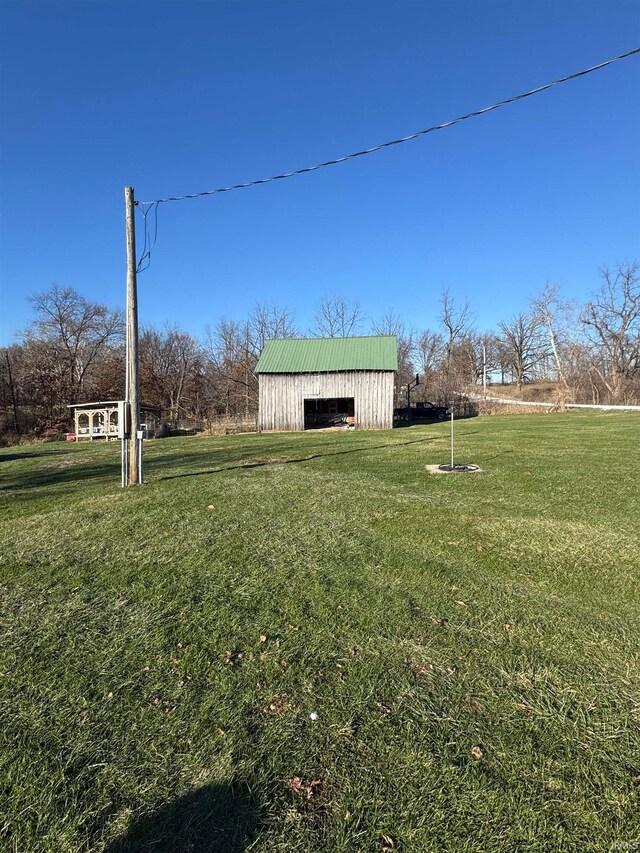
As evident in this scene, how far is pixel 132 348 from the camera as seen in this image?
7723 mm

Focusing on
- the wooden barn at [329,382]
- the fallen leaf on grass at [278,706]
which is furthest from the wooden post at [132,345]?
the wooden barn at [329,382]

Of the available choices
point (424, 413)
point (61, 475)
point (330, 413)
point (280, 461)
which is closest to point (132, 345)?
point (61, 475)

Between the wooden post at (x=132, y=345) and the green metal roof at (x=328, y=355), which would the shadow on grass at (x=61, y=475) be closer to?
the wooden post at (x=132, y=345)

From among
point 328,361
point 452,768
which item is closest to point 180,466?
point 452,768

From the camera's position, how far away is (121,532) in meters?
4.95

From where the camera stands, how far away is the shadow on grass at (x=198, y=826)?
1440mm

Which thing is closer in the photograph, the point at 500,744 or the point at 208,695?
the point at 500,744

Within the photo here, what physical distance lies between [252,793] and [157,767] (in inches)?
17.0

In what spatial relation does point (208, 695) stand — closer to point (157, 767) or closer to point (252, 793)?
point (157, 767)

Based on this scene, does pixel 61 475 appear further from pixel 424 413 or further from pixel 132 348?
pixel 424 413

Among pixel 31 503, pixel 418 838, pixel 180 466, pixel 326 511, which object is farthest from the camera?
pixel 180 466

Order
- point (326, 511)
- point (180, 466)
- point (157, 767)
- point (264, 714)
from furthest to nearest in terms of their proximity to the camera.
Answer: point (180, 466) → point (326, 511) → point (264, 714) → point (157, 767)

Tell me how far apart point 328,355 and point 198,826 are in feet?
76.5

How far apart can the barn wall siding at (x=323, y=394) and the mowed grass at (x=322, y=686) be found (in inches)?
696
